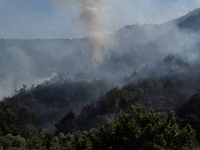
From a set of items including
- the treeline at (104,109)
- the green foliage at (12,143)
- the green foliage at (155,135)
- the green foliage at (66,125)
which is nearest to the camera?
the green foliage at (155,135)

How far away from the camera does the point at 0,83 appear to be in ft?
624

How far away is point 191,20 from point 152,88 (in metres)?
109

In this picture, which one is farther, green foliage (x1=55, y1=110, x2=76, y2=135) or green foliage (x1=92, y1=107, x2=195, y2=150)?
green foliage (x1=55, y1=110, x2=76, y2=135)

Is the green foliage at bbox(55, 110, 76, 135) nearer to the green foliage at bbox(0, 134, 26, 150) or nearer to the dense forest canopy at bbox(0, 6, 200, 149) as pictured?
the dense forest canopy at bbox(0, 6, 200, 149)

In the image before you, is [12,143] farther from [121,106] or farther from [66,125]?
[121,106]

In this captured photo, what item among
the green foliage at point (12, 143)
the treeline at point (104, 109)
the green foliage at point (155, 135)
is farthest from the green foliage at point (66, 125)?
the green foliage at point (155, 135)

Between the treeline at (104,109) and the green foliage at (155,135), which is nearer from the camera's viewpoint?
the green foliage at (155,135)

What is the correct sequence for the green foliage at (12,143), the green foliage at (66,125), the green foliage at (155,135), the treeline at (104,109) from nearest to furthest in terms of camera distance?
the green foliage at (155,135) → the green foliage at (12,143) → the treeline at (104,109) → the green foliage at (66,125)

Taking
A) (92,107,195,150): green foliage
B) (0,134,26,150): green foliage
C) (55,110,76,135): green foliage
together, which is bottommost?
(92,107,195,150): green foliage

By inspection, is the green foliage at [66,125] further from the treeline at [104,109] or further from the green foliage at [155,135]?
the green foliage at [155,135]

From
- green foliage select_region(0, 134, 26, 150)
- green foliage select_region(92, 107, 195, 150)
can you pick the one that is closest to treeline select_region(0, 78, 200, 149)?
green foliage select_region(0, 134, 26, 150)

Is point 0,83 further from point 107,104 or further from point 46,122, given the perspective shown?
point 107,104

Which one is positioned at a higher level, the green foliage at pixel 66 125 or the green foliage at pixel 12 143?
the green foliage at pixel 66 125

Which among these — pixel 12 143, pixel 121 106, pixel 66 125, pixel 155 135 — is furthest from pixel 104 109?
pixel 155 135
